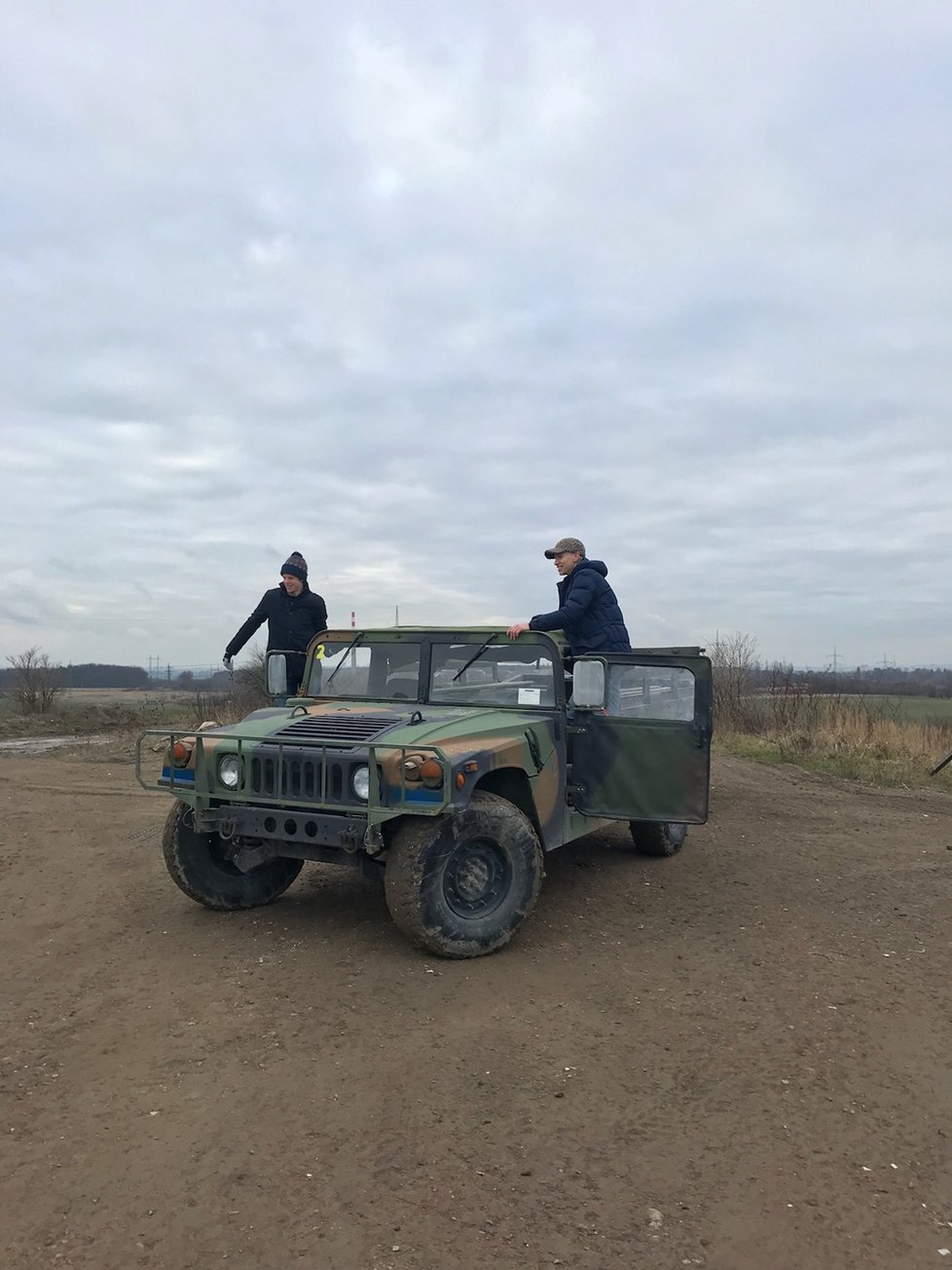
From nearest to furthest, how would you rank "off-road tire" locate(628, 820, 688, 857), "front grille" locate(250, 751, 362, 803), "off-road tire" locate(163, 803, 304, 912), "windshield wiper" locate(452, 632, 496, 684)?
"front grille" locate(250, 751, 362, 803), "off-road tire" locate(163, 803, 304, 912), "windshield wiper" locate(452, 632, 496, 684), "off-road tire" locate(628, 820, 688, 857)

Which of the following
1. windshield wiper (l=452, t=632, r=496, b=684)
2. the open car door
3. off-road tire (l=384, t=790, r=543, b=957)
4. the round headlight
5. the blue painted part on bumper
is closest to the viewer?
off-road tire (l=384, t=790, r=543, b=957)

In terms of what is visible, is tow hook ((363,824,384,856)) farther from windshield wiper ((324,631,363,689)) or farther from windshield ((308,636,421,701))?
windshield wiper ((324,631,363,689))

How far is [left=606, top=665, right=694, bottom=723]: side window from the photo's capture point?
19.7 feet

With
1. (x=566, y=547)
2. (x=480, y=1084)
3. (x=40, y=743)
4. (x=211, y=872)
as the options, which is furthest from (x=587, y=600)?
(x=40, y=743)

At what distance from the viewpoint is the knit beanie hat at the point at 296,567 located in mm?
7578

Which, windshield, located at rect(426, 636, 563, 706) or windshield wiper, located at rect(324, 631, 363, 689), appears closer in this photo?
windshield, located at rect(426, 636, 563, 706)

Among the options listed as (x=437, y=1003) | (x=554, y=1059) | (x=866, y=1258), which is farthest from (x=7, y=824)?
(x=866, y=1258)

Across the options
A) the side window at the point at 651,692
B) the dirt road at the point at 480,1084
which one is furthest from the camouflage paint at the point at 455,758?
the dirt road at the point at 480,1084

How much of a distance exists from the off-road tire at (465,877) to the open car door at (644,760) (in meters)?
0.97

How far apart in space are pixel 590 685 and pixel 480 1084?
2511 mm

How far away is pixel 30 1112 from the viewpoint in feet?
10.5

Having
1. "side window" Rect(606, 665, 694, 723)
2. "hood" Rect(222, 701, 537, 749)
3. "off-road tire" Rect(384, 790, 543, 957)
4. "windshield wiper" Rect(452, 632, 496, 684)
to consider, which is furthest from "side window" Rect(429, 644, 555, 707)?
"off-road tire" Rect(384, 790, 543, 957)

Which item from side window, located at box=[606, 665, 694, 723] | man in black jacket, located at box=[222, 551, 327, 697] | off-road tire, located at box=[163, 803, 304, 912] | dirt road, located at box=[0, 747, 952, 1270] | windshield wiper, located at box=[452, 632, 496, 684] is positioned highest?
man in black jacket, located at box=[222, 551, 327, 697]

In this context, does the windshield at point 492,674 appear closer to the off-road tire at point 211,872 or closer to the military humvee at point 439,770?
the military humvee at point 439,770
